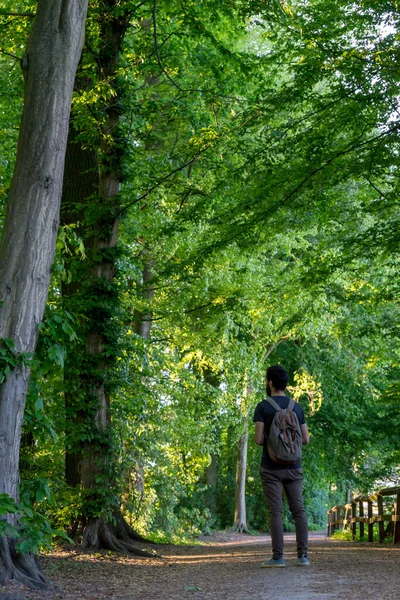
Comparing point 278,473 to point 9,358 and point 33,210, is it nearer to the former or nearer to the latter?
point 9,358

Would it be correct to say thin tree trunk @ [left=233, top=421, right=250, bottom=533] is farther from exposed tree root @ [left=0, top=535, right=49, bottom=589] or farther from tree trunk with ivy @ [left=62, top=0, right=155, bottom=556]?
exposed tree root @ [left=0, top=535, right=49, bottom=589]

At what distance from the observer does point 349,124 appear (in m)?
10.4

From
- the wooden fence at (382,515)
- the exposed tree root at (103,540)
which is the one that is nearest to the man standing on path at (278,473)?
the exposed tree root at (103,540)

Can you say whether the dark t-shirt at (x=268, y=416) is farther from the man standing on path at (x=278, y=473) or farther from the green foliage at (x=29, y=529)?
the green foliage at (x=29, y=529)

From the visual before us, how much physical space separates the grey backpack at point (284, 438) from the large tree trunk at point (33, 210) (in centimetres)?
259

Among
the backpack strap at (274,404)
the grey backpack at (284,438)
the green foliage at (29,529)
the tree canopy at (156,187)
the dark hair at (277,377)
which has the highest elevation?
the tree canopy at (156,187)

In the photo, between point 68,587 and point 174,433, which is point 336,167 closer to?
point 68,587

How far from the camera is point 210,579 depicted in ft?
24.4

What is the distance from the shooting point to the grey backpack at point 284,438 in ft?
25.2

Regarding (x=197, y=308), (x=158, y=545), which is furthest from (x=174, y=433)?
(x=158, y=545)

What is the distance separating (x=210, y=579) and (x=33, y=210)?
387 cm

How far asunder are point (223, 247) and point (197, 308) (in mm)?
7348

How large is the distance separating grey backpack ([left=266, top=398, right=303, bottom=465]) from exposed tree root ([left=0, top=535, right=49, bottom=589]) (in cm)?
260

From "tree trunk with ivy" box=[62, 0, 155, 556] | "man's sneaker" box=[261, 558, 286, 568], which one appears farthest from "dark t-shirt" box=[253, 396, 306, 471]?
"tree trunk with ivy" box=[62, 0, 155, 556]
